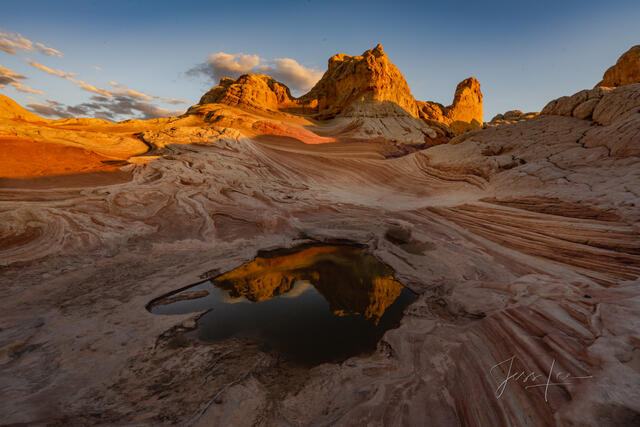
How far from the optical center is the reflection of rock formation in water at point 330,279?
4457 millimetres

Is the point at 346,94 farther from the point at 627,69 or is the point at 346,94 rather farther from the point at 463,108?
the point at 627,69

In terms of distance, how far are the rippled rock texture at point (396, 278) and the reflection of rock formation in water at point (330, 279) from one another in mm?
367

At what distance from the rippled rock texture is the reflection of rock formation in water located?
0.37 meters

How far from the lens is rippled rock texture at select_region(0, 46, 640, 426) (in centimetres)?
234

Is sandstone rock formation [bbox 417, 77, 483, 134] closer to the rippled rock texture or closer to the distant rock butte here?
the distant rock butte

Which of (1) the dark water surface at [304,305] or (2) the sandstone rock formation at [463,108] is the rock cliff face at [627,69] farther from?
(1) the dark water surface at [304,305]

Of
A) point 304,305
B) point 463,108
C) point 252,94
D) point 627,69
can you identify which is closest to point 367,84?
point 252,94

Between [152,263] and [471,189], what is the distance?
10.2 metres

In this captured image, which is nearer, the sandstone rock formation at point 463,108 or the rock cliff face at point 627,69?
the rock cliff face at point 627,69
